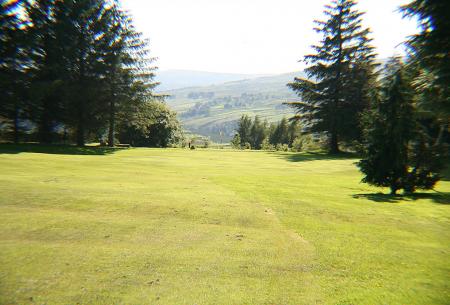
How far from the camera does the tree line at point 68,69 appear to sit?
109 ft

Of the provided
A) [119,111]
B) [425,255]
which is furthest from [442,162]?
[119,111]

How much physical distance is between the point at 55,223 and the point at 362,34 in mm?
45484

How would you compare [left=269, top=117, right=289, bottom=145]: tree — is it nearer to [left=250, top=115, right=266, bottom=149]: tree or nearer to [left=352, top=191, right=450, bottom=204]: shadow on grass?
[left=250, top=115, right=266, bottom=149]: tree

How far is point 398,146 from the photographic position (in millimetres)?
16516

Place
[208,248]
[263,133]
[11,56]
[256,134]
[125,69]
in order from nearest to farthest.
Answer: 1. [208,248]
2. [11,56]
3. [125,69]
4. [256,134]
5. [263,133]

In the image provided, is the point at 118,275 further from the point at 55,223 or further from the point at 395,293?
the point at 395,293

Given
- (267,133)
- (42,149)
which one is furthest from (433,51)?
(267,133)

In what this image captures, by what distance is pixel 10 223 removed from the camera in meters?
7.68

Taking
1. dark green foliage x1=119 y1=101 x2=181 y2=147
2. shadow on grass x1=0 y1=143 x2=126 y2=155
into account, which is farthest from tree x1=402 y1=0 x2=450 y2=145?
dark green foliage x1=119 y1=101 x2=181 y2=147

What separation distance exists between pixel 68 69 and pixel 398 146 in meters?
34.7

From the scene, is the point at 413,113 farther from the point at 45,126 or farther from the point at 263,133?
the point at 263,133

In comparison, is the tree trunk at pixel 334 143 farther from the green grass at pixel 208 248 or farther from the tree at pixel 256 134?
the tree at pixel 256 134

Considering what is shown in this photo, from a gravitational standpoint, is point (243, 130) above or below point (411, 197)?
above

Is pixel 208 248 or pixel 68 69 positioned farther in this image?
pixel 68 69
